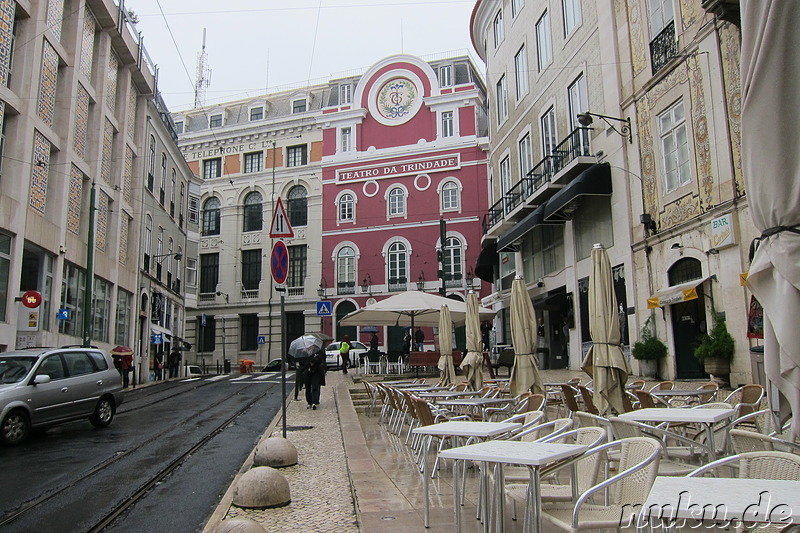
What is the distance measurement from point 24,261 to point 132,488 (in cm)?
1448

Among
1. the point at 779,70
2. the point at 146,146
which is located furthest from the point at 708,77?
the point at 146,146

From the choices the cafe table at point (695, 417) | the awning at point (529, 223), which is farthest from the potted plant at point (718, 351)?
the awning at point (529, 223)

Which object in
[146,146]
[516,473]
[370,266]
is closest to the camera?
[516,473]

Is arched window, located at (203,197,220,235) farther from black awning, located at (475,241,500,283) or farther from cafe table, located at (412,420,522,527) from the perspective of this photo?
cafe table, located at (412,420,522,527)

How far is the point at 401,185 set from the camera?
3981cm

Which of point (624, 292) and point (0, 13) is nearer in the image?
point (0, 13)

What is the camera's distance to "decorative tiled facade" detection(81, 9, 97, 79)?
69.4ft

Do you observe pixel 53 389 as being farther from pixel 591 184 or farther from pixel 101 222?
pixel 101 222

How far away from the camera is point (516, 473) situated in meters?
4.78

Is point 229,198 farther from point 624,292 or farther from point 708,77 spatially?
point 708,77

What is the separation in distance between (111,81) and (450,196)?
20.7 metres

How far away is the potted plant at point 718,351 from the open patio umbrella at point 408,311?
6.50 m

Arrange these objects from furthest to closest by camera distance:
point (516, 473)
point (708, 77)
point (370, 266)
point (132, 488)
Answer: point (370, 266)
point (708, 77)
point (132, 488)
point (516, 473)

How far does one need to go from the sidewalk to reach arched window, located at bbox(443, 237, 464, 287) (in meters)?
28.0
